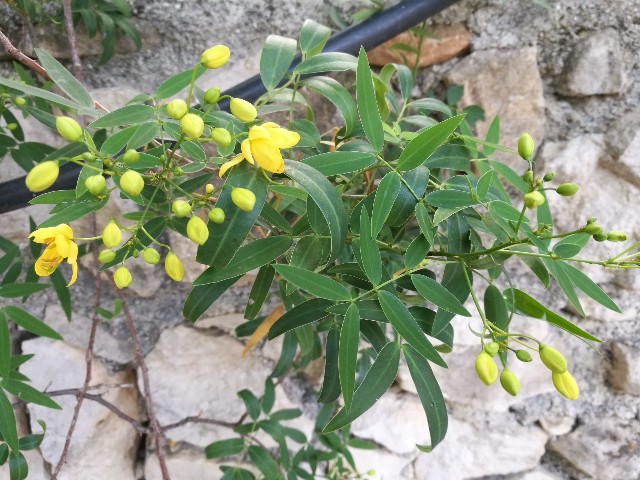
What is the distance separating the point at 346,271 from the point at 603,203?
0.62 metres

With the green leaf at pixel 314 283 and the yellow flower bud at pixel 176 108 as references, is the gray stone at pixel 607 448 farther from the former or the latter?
the yellow flower bud at pixel 176 108

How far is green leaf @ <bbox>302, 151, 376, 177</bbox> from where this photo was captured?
1.52ft

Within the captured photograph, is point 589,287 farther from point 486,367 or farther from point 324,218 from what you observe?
point 324,218

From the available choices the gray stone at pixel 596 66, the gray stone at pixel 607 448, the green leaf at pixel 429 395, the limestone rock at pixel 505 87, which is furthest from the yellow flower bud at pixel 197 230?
the gray stone at pixel 607 448

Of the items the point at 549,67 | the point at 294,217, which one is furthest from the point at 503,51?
the point at 294,217

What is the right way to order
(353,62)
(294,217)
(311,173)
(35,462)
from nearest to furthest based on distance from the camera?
(311,173) → (353,62) → (294,217) → (35,462)

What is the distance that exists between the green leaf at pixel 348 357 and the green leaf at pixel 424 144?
14cm

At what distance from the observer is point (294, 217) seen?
72 cm

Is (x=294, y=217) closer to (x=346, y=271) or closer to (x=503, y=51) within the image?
(x=346, y=271)

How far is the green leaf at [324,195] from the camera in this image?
429mm

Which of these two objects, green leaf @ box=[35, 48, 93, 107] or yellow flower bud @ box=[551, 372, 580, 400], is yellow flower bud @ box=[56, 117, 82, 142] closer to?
green leaf @ box=[35, 48, 93, 107]

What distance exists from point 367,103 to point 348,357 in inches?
8.1

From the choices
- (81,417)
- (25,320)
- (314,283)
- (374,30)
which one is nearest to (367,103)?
(314,283)

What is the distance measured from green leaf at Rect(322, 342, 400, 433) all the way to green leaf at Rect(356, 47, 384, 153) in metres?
0.18
